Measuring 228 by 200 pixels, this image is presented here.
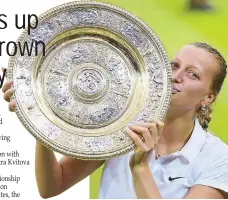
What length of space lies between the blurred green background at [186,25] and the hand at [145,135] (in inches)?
14.8

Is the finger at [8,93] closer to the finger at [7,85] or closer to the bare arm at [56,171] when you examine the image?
the finger at [7,85]

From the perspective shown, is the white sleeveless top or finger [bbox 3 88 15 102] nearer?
finger [bbox 3 88 15 102]

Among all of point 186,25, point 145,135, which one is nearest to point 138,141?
point 145,135

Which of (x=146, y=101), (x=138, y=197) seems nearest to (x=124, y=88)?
(x=146, y=101)

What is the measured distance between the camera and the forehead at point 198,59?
5.84ft

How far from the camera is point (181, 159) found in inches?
71.1

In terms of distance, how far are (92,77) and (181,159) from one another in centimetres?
38

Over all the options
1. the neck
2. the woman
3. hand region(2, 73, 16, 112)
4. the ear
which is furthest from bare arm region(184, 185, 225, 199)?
hand region(2, 73, 16, 112)

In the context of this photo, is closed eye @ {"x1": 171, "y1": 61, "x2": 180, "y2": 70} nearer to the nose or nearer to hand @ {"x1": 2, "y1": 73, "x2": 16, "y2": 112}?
the nose

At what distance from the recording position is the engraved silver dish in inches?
65.7

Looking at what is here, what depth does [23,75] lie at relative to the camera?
5.48 ft

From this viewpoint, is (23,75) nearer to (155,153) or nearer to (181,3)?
(155,153)

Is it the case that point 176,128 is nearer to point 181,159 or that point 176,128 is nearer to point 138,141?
point 181,159

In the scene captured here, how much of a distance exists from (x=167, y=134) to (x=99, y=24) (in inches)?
16.1
